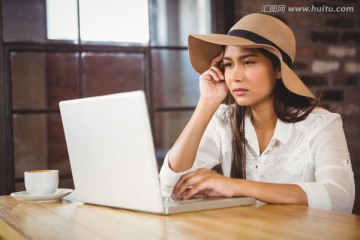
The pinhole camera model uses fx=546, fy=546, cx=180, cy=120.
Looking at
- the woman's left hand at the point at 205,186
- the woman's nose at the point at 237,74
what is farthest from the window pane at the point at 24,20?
the woman's left hand at the point at 205,186

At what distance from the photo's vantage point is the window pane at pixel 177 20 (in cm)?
287

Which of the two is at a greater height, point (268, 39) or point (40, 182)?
point (268, 39)

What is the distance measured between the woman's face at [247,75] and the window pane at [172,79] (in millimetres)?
954

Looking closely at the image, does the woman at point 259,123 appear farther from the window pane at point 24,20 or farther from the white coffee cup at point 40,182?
the window pane at point 24,20

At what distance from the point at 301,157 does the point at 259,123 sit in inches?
10.4

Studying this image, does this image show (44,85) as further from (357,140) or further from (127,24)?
(357,140)

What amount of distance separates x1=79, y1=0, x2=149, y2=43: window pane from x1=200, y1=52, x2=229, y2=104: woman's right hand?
83 cm

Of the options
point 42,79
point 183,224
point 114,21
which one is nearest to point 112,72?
point 114,21

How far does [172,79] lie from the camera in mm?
2932

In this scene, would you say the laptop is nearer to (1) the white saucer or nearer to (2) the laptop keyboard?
(2) the laptop keyboard

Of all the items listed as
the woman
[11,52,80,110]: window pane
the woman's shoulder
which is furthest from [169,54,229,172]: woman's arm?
[11,52,80,110]: window pane

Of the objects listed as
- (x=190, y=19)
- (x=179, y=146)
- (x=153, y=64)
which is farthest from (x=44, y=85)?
(x=179, y=146)

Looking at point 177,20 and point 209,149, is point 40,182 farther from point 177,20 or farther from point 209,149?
point 177,20

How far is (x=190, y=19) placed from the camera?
2.96m
